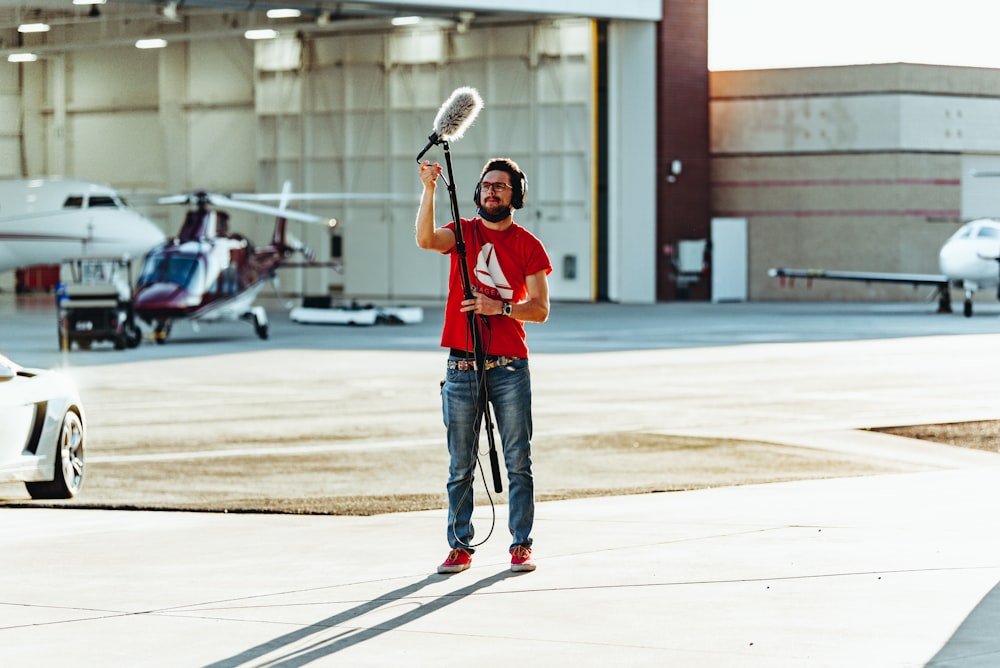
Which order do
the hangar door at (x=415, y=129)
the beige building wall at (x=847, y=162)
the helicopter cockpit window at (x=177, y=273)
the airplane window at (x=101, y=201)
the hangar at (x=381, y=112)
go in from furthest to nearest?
the hangar door at (x=415, y=129) < the beige building wall at (x=847, y=162) < the hangar at (x=381, y=112) < the airplane window at (x=101, y=201) < the helicopter cockpit window at (x=177, y=273)

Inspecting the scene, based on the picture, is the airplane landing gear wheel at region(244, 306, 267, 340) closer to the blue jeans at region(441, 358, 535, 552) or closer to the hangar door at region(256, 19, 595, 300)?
the hangar door at region(256, 19, 595, 300)

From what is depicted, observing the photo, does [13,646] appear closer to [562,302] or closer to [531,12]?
[531,12]

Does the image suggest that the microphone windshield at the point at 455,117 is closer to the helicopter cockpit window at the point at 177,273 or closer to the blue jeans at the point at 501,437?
the blue jeans at the point at 501,437

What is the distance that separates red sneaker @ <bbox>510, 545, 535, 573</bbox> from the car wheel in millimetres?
Result: 4892

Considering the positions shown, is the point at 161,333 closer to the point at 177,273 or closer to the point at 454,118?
the point at 177,273

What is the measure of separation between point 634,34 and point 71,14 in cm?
2081

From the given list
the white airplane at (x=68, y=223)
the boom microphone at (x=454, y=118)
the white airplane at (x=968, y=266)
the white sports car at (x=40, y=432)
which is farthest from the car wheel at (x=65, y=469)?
the white airplane at (x=68, y=223)

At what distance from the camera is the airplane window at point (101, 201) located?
51.3 m

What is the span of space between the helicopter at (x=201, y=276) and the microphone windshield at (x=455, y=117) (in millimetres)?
28686

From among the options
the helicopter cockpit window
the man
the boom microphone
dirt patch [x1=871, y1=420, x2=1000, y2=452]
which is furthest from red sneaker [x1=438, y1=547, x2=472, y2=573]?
the helicopter cockpit window

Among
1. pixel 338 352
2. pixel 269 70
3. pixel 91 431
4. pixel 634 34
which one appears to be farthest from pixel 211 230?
pixel 269 70

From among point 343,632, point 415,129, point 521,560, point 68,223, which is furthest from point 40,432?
point 415,129

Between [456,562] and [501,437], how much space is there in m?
0.66

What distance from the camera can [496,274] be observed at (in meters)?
8.55
